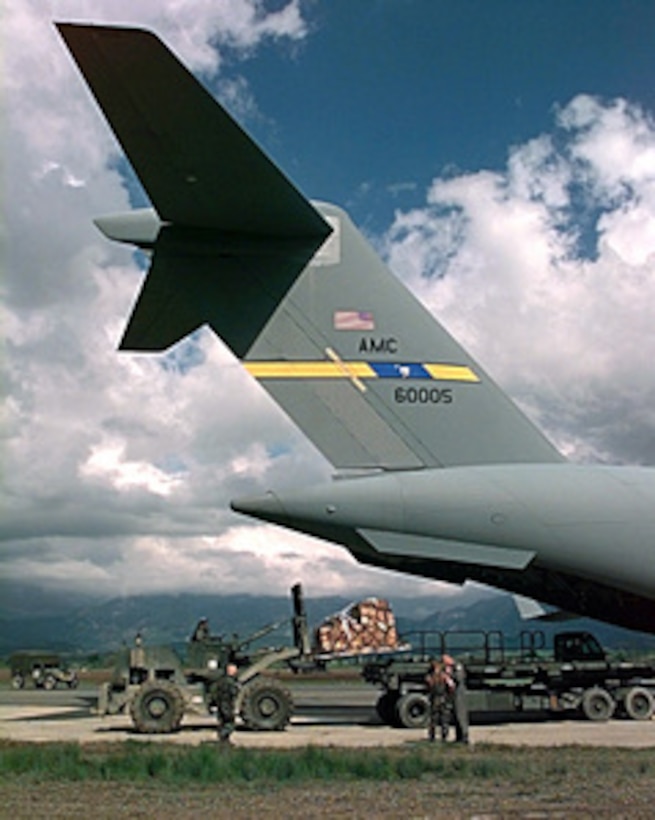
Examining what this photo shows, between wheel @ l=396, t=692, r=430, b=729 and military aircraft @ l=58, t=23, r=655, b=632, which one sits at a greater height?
military aircraft @ l=58, t=23, r=655, b=632

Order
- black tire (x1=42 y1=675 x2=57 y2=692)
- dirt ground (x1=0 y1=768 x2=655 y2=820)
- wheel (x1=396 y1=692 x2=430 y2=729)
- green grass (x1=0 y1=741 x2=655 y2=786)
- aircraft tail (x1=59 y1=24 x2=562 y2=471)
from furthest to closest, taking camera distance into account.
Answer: black tire (x1=42 y1=675 x2=57 y2=692)
wheel (x1=396 y1=692 x2=430 y2=729)
aircraft tail (x1=59 y1=24 x2=562 y2=471)
green grass (x1=0 y1=741 x2=655 y2=786)
dirt ground (x1=0 y1=768 x2=655 y2=820)

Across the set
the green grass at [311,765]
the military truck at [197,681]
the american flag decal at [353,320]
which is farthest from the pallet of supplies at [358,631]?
the american flag decal at [353,320]

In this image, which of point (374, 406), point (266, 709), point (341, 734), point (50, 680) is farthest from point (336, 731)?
point (50, 680)

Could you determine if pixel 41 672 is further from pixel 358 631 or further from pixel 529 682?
pixel 529 682

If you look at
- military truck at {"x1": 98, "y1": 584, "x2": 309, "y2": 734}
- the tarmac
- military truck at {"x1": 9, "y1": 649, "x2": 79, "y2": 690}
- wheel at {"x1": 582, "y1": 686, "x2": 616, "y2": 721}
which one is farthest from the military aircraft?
military truck at {"x1": 9, "y1": 649, "x2": 79, "y2": 690}

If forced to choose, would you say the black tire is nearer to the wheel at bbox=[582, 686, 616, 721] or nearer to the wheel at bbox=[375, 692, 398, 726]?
the wheel at bbox=[375, 692, 398, 726]

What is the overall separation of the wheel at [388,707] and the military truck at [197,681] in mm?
1313

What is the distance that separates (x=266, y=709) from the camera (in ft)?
42.0

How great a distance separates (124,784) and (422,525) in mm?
3874

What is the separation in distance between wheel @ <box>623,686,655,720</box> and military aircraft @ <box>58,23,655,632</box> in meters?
3.48

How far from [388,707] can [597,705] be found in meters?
2.86

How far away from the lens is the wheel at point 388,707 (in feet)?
43.9

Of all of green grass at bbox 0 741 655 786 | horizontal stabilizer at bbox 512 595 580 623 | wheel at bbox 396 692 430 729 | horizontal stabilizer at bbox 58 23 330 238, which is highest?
horizontal stabilizer at bbox 58 23 330 238

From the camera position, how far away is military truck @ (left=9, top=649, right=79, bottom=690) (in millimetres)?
33719
